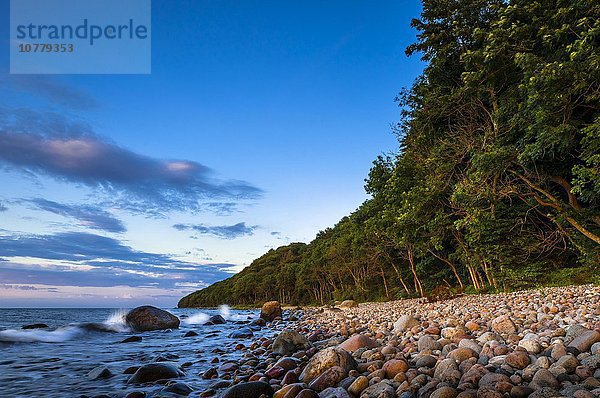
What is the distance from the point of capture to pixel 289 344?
8602 mm

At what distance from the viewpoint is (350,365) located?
568 cm

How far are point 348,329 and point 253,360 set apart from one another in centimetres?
398

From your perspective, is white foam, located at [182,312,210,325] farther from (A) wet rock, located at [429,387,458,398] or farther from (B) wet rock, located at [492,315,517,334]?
(A) wet rock, located at [429,387,458,398]

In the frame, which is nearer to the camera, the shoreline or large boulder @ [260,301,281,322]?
the shoreline

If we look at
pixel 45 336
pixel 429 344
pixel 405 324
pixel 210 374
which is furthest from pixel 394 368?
pixel 45 336

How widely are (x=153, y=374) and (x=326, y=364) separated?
138 inches

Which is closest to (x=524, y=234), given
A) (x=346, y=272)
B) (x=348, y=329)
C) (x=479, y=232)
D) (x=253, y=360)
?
(x=479, y=232)

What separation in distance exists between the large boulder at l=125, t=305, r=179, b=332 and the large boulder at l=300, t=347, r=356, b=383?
16.1 meters

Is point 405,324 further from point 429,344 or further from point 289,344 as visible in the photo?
point 429,344

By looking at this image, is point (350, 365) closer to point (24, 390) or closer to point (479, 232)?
point (24, 390)

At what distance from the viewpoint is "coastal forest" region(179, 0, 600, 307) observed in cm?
1184

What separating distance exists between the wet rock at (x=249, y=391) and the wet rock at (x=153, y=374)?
7.50 feet

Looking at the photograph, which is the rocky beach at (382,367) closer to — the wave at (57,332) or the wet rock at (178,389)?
the wet rock at (178,389)

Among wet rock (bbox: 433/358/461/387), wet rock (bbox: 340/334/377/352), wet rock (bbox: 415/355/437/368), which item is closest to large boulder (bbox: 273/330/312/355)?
wet rock (bbox: 340/334/377/352)
